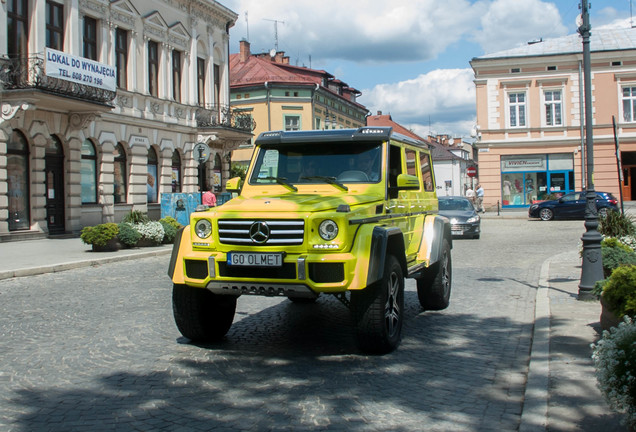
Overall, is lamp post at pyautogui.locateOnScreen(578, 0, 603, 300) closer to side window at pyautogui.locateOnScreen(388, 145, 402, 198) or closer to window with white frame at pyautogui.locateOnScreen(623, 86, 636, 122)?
side window at pyautogui.locateOnScreen(388, 145, 402, 198)

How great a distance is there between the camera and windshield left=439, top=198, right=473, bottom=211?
2218 centimetres

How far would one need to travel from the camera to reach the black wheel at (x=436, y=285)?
321 inches

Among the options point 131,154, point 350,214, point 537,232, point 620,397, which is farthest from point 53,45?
point 620,397

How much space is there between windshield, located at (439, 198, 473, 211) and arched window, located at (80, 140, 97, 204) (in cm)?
1317

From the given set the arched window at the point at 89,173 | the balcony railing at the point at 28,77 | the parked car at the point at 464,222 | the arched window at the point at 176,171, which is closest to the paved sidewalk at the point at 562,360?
the parked car at the point at 464,222

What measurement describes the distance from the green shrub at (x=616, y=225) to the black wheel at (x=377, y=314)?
7.90 m

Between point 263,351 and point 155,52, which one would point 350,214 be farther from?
point 155,52

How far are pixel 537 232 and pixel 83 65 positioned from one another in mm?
17318

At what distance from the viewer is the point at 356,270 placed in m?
5.48

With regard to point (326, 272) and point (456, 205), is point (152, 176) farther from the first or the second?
point (326, 272)

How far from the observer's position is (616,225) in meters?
12.6

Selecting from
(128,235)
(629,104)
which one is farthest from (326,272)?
(629,104)

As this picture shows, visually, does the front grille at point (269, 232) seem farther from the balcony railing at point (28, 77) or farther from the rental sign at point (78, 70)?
the rental sign at point (78, 70)

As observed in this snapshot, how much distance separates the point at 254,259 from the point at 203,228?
2.14ft
